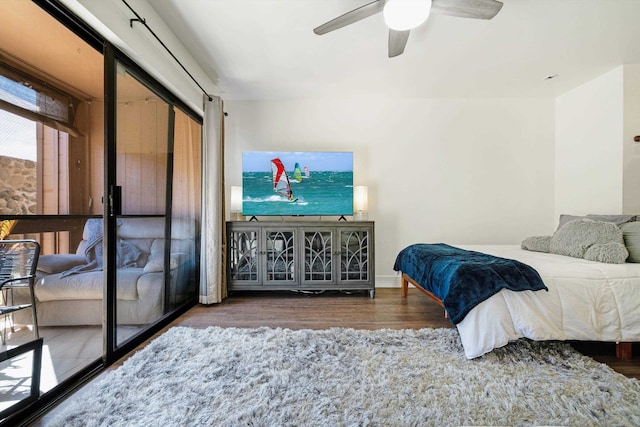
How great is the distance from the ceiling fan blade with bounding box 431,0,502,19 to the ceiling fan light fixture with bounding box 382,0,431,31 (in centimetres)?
9

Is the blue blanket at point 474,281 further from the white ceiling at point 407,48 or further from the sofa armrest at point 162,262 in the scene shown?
the sofa armrest at point 162,262

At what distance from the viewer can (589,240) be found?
6.76 feet

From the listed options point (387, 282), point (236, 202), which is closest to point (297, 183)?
point (236, 202)

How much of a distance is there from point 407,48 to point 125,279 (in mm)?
2992

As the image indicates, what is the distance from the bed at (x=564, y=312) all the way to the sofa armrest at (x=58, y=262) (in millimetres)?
2350

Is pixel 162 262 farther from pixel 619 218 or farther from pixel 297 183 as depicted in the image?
pixel 619 218

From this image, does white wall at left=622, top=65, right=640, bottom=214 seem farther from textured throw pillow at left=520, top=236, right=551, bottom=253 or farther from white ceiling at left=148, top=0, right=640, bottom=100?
textured throw pillow at left=520, top=236, right=551, bottom=253

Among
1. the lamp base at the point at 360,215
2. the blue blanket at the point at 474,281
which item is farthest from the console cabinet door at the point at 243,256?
the blue blanket at the point at 474,281

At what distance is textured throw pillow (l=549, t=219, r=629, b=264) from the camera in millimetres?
1873

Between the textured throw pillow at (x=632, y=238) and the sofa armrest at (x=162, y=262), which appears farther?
the sofa armrest at (x=162, y=262)

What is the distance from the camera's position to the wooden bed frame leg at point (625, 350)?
5.47 ft

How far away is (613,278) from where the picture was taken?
5.53ft

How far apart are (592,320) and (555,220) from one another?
2270 mm

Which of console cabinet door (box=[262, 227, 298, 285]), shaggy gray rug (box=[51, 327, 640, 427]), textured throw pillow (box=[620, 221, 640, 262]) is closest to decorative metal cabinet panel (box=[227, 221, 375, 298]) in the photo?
console cabinet door (box=[262, 227, 298, 285])
